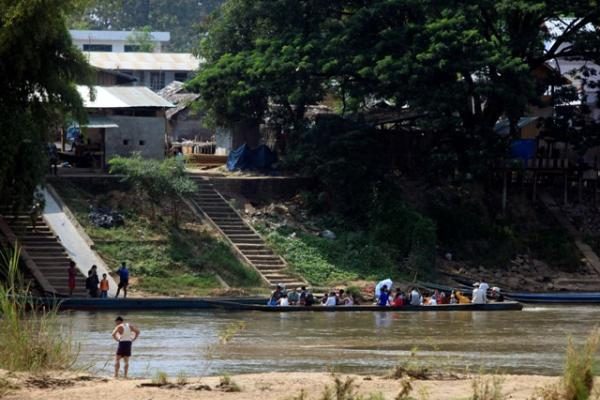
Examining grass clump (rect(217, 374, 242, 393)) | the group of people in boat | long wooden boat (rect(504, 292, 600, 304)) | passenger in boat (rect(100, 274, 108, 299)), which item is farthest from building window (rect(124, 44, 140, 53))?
grass clump (rect(217, 374, 242, 393))

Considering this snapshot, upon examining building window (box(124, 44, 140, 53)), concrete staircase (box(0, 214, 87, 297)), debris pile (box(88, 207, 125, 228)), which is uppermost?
building window (box(124, 44, 140, 53))

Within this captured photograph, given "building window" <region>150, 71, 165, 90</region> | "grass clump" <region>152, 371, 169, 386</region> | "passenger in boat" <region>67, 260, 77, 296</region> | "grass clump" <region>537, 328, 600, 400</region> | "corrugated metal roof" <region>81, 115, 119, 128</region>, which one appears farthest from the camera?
"building window" <region>150, 71, 165, 90</region>

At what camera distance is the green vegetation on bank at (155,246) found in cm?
3769

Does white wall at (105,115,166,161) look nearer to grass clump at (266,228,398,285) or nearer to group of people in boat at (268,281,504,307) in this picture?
grass clump at (266,228,398,285)

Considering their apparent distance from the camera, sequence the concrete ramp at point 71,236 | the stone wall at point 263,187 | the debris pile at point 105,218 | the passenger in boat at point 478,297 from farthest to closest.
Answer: the stone wall at point 263,187
the debris pile at point 105,218
the concrete ramp at point 71,236
the passenger in boat at point 478,297

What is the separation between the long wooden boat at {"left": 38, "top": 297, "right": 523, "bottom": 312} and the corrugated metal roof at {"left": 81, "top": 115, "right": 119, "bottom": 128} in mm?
9368

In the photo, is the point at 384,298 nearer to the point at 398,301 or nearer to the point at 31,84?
the point at 398,301

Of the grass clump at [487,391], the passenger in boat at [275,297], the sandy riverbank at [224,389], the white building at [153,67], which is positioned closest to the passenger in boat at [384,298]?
the passenger in boat at [275,297]

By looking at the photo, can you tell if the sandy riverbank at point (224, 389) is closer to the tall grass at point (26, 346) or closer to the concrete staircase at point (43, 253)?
the tall grass at point (26, 346)

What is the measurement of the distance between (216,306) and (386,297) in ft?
14.4

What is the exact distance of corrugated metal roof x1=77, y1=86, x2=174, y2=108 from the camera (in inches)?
1740

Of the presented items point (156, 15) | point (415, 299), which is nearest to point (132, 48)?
point (156, 15)

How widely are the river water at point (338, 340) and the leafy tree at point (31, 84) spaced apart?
362 centimetres

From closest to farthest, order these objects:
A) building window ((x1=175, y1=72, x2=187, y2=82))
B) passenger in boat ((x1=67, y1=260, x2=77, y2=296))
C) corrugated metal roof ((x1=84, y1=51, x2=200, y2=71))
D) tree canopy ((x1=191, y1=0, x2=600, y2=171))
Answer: passenger in boat ((x1=67, y1=260, x2=77, y2=296)) → tree canopy ((x1=191, y1=0, x2=600, y2=171)) → corrugated metal roof ((x1=84, y1=51, x2=200, y2=71)) → building window ((x1=175, y1=72, x2=187, y2=82))
